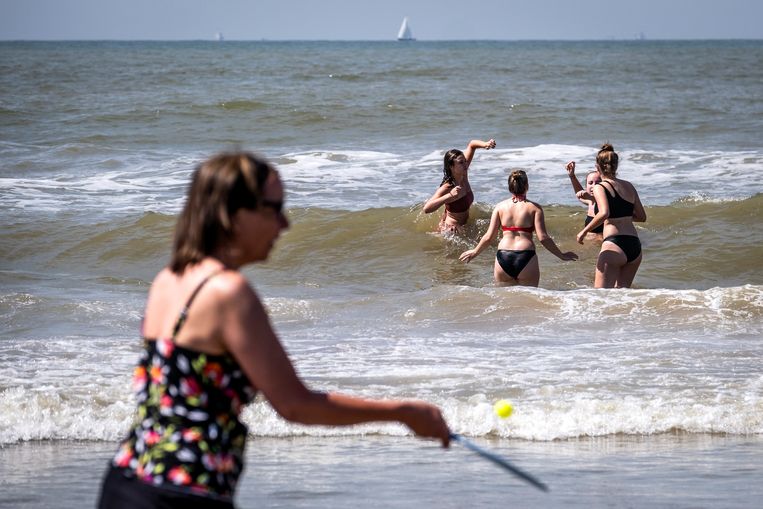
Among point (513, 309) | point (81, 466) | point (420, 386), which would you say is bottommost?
point (81, 466)

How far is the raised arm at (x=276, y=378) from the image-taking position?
2.21 meters

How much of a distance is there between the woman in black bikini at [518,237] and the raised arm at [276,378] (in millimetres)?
7234

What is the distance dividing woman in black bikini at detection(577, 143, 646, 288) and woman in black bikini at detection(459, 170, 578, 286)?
36 centimetres

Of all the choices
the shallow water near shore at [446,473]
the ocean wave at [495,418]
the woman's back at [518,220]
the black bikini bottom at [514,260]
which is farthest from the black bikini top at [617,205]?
the shallow water near shore at [446,473]

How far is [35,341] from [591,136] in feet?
56.3

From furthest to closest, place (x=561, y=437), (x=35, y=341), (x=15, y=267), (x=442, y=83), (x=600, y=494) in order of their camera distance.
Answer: (x=442, y=83), (x=15, y=267), (x=35, y=341), (x=561, y=437), (x=600, y=494)

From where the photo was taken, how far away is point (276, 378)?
7.36 ft

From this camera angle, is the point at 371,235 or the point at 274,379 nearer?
the point at 274,379

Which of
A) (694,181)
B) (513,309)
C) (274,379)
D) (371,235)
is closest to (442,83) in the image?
(694,181)

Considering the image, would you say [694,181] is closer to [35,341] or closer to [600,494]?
[35,341]

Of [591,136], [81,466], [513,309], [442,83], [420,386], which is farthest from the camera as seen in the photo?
[442,83]

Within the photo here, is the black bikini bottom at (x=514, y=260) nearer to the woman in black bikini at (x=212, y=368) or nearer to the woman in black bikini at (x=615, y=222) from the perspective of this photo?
the woman in black bikini at (x=615, y=222)

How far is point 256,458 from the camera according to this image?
227 inches

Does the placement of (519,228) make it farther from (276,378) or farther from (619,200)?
(276,378)
